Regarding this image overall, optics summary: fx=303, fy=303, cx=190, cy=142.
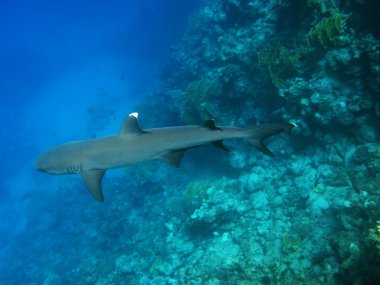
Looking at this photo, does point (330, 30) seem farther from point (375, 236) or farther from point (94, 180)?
point (94, 180)

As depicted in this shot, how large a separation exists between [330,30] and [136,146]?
271 inches

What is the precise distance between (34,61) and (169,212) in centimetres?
7243

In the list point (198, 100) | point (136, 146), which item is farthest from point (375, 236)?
point (198, 100)

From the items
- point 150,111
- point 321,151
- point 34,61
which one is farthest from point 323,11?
point 34,61

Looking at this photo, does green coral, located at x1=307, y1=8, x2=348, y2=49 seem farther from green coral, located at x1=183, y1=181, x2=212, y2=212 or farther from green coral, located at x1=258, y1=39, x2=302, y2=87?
green coral, located at x1=183, y1=181, x2=212, y2=212

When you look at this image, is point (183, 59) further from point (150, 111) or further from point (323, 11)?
point (323, 11)

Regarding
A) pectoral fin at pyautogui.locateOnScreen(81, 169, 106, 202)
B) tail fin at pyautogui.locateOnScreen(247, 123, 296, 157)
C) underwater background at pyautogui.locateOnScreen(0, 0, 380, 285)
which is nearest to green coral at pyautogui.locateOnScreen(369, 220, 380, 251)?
underwater background at pyautogui.locateOnScreen(0, 0, 380, 285)

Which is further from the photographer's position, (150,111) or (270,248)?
(150,111)

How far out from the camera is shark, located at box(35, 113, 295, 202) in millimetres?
4797

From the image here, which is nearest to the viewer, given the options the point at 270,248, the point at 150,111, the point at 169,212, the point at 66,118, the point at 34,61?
the point at 270,248

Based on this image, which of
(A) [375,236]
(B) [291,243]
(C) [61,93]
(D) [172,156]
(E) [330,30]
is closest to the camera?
(D) [172,156]

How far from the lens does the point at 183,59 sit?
69.5 feet

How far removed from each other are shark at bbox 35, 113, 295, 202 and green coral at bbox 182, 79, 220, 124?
24.2 feet

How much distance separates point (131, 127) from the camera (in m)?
4.93
